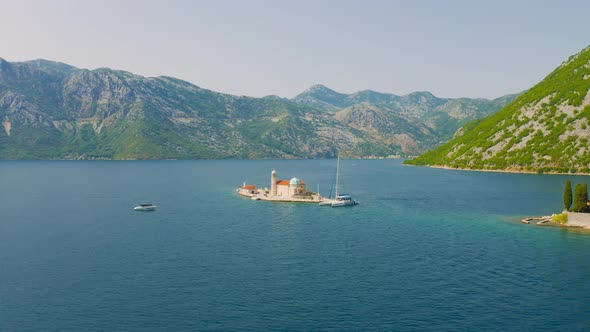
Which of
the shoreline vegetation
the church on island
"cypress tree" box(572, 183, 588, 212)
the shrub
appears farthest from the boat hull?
"cypress tree" box(572, 183, 588, 212)

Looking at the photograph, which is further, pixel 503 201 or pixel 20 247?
pixel 503 201

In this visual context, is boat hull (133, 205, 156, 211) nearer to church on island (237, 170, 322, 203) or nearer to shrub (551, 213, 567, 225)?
church on island (237, 170, 322, 203)

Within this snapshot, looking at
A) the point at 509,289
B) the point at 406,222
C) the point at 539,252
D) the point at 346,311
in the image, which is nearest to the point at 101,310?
the point at 346,311

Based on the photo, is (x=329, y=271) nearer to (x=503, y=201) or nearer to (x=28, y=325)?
(x=28, y=325)

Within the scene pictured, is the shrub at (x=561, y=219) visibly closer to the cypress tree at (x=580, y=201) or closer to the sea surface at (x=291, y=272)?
the cypress tree at (x=580, y=201)

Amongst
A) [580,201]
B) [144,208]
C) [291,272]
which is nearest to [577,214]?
[580,201]

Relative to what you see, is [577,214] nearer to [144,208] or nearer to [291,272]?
[291,272]

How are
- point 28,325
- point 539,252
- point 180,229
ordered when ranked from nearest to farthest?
1. point 28,325
2. point 539,252
3. point 180,229

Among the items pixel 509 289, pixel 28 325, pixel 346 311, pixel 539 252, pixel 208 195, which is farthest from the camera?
pixel 208 195
